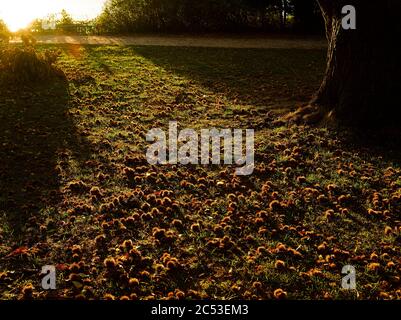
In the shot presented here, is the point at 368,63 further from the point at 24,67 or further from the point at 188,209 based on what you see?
the point at 24,67

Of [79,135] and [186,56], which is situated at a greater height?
[186,56]

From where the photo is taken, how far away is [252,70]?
1391 centimetres

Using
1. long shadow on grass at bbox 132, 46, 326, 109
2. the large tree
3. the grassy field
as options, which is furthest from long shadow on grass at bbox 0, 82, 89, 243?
the large tree

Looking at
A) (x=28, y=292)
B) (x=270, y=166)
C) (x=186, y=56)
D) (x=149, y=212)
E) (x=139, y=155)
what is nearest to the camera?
(x=28, y=292)

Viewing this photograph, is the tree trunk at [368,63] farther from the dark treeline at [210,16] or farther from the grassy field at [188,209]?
the dark treeline at [210,16]

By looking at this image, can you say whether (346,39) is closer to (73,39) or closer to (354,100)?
(354,100)

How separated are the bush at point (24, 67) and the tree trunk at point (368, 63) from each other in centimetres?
835

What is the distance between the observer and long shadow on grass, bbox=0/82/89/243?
5.79m

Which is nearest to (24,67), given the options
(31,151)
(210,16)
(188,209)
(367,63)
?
(31,151)

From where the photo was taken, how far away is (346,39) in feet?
26.3

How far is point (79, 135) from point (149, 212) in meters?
3.62

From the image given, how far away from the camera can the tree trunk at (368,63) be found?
7766 millimetres

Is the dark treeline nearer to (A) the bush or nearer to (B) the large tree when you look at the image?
(A) the bush

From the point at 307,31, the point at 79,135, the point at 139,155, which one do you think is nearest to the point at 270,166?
the point at 139,155
